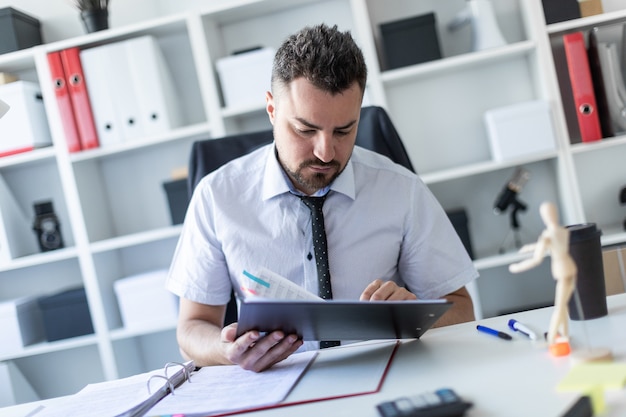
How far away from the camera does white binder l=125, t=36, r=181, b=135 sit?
2836mm

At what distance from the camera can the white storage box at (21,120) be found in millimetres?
2885

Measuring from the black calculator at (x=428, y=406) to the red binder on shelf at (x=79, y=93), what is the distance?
2.28 metres

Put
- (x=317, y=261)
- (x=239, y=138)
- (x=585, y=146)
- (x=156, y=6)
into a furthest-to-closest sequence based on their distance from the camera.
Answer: (x=156, y=6)
(x=585, y=146)
(x=239, y=138)
(x=317, y=261)

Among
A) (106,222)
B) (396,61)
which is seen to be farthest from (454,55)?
(106,222)

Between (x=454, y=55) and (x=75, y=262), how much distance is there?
6.06ft

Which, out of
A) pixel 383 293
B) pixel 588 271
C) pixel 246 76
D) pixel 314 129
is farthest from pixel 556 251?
pixel 246 76

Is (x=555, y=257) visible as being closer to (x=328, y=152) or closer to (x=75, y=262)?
(x=328, y=152)

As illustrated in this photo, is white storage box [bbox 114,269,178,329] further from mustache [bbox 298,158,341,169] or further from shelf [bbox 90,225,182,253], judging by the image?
mustache [bbox 298,158,341,169]

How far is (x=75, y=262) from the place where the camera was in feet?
10.6

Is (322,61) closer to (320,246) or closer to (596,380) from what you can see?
(320,246)

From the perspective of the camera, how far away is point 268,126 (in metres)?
3.12

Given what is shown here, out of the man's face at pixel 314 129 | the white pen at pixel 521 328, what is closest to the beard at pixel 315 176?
the man's face at pixel 314 129

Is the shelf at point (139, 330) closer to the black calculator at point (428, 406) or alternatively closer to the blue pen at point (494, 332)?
the blue pen at point (494, 332)

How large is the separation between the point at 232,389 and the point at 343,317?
0.66 feet
